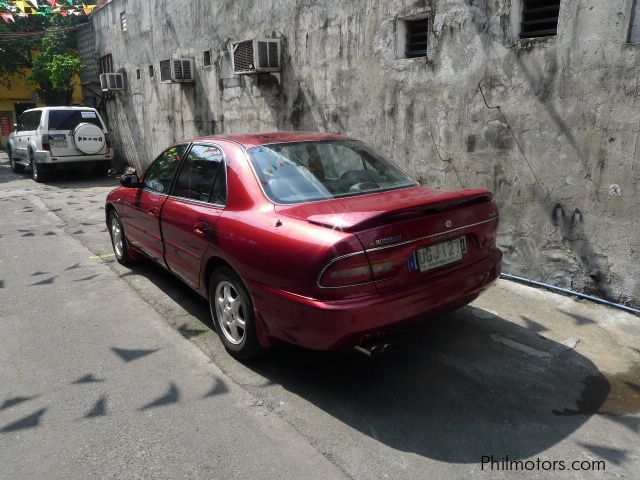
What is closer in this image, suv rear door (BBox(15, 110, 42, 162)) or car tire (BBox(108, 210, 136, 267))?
car tire (BBox(108, 210, 136, 267))

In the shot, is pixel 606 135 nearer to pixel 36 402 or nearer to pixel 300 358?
pixel 300 358

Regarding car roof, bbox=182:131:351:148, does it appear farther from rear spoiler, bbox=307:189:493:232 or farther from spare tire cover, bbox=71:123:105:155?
spare tire cover, bbox=71:123:105:155

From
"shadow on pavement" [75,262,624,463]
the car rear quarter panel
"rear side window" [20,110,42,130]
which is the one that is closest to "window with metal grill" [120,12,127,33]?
"rear side window" [20,110,42,130]

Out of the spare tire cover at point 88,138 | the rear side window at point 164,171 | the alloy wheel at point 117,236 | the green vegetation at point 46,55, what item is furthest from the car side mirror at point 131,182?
the green vegetation at point 46,55

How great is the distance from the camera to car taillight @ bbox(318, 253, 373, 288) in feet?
8.64

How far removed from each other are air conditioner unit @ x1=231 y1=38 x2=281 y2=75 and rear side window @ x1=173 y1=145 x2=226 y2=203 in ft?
12.7

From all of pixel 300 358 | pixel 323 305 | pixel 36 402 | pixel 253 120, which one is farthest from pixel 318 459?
pixel 253 120

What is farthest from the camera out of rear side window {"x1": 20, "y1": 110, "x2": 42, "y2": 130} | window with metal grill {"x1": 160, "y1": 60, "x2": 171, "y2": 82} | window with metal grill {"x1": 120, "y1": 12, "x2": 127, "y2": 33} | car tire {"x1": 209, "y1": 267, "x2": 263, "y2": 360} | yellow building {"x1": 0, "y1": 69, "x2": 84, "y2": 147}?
yellow building {"x1": 0, "y1": 69, "x2": 84, "y2": 147}

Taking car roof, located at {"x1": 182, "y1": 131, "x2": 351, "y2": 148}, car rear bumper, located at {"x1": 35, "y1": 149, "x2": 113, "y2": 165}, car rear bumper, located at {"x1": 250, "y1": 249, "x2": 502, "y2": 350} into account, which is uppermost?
car roof, located at {"x1": 182, "y1": 131, "x2": 351, "y2": 148}

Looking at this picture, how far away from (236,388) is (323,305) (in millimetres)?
998

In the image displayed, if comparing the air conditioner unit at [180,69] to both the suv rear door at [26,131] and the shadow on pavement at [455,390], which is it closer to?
the suv rear door at [26,131]

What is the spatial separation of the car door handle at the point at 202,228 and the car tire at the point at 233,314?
290mm

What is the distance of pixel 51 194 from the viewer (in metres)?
11.2

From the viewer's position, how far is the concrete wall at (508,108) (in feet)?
13.6
